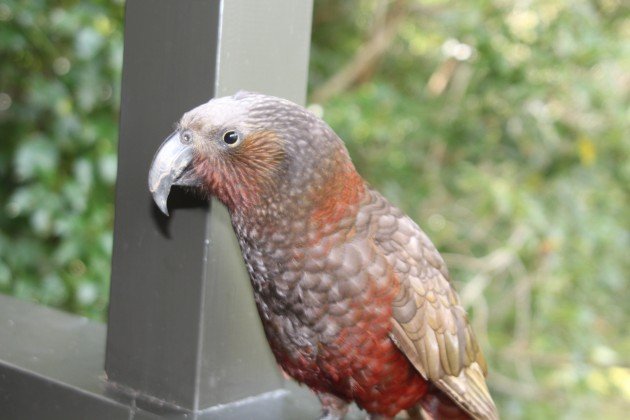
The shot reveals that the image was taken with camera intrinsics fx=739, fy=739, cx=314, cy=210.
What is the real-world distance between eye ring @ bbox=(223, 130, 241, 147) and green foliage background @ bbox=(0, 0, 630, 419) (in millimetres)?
1374

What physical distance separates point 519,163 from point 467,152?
0.21 meters

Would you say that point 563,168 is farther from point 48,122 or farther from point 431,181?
point 48,122

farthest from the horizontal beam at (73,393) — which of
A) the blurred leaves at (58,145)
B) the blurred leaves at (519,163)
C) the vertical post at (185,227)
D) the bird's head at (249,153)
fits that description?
the blurred leaves at (519,163)

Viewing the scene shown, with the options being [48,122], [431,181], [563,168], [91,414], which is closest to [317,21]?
[431,181]

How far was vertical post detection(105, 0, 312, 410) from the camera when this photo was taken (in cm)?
111

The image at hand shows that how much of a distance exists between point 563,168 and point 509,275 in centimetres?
57

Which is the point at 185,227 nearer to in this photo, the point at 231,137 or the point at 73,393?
the point at 231,137

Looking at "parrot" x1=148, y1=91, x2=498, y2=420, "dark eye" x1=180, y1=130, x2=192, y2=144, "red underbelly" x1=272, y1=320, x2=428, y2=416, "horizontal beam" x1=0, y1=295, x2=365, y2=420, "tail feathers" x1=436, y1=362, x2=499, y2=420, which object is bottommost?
"horizontal beam" x1=0, y1=295, x2=365, y2=420

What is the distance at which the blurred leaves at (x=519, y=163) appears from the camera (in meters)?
2.66

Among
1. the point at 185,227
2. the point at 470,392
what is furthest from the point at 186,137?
the point at 470,392

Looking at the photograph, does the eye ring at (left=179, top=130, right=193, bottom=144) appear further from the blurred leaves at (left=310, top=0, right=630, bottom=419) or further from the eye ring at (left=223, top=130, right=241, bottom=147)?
the blurred leaves at (left=310, top=0, right=630, bottom=419)

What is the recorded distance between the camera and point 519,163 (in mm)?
2986

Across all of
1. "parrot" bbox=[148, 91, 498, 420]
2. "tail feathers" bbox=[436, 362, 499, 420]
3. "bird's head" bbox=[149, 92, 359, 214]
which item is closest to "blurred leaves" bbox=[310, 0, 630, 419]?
"tail feathers" bbox=[436, 362, 499, 420]

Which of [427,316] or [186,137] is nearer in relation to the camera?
[186,137]
